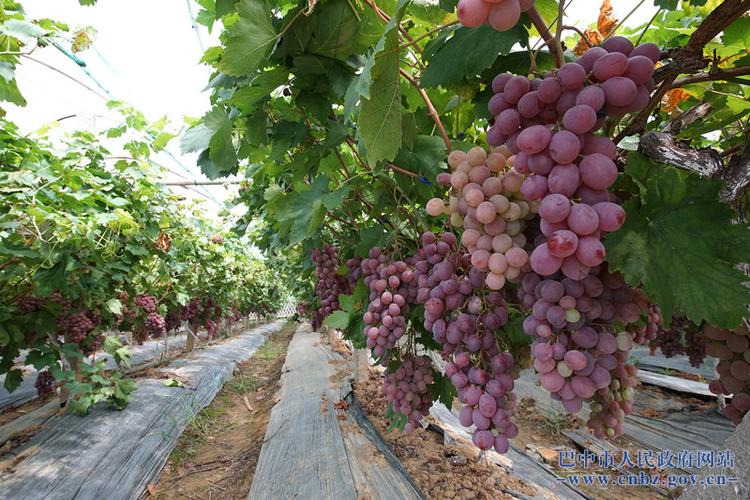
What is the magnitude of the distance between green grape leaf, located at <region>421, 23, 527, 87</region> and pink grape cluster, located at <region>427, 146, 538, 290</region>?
197mm

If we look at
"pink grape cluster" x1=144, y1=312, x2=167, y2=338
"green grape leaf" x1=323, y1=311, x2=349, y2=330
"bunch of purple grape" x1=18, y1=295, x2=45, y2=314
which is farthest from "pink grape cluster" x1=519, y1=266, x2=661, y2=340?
"pink grape cluster" x1=144, y1=312, x2=167, y2=338

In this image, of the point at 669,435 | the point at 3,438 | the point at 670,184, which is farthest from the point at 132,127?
the point at 669,435

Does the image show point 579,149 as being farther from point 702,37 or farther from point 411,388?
point 411,388

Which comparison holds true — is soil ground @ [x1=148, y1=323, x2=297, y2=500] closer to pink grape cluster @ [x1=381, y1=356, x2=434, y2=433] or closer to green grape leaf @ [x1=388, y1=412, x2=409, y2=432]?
green grape leaf @ [x1=388, y1=412, x2=409, y2=432]

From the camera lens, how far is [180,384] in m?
7.55

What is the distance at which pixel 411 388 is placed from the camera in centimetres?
175

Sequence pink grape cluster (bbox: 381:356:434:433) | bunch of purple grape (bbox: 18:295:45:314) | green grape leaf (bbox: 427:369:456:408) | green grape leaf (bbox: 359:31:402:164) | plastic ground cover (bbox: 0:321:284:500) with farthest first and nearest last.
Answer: bunch of purple grape (bbox: 18:295:45:314) → plastic ground cover (bbox: 0:321:284:500) → green grape leaf (bbox: 427:369:456:408) → pink grape cluster (bbox: 381:356:434:433) → green grape leaf (bbox: 359:31:402:164)

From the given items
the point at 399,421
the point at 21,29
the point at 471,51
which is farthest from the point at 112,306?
the point at 471,51

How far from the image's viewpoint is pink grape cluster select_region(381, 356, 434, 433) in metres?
1.75

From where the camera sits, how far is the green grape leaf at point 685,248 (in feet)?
2.26

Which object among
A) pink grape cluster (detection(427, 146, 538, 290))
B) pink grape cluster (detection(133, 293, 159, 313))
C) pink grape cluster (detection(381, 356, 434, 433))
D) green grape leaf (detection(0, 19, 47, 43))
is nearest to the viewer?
pink grape cluster (detection(427, 146, 538, 290))

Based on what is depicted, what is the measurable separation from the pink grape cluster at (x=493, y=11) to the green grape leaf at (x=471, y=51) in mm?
316

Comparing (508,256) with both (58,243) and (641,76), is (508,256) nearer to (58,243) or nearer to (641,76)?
(641,76)

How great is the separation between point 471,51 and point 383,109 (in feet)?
0.80
